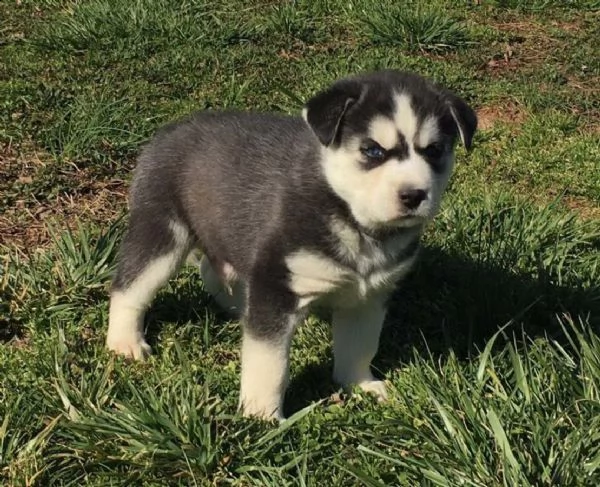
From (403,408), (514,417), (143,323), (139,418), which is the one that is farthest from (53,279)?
(514,417)

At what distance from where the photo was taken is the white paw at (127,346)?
4145mm

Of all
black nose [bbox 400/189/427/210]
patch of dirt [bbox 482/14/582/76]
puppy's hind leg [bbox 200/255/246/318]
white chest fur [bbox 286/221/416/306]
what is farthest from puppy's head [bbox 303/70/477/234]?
patch of dirt [bbox 482/14/582/76]

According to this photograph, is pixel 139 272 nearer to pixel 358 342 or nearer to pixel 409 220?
pixel 358 342

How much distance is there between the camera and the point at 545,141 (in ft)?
22.0

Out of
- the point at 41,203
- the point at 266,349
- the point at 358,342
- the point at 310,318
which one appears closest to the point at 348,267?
the point at 266,349

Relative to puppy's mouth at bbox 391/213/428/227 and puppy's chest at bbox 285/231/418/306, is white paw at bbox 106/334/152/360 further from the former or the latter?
puppy's mouth at bbox 391/213/428/227

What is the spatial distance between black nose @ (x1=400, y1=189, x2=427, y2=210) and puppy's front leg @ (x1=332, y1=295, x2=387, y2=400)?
0.81 m

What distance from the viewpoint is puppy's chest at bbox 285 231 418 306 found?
136 inches

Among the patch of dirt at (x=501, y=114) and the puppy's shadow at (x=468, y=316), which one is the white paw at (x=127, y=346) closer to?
the puppy's shadow at (x=468, y=316)

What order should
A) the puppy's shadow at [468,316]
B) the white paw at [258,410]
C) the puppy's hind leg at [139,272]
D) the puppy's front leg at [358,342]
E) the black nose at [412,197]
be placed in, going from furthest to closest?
1. the puppy's shadow at [468,316]
2. the puppy's hind leg at [139,272]
3. the puppy's front leg at [358,342]
4. the white paw at [258,410]
5. the black nose at [412,197]

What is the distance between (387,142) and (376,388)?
1349mm

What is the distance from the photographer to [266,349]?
3504mm

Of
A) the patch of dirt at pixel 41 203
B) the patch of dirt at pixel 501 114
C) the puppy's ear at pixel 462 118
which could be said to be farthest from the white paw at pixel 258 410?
the patch of dirt at pixel 501 114

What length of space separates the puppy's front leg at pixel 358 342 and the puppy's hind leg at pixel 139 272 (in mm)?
887
